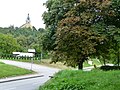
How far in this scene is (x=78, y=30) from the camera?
23688 mm

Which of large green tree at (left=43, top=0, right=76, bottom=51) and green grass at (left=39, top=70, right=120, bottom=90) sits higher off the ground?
large green tree at (left=43, top=0, right=76, bottom=51)

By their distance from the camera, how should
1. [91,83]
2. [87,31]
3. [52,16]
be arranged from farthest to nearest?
[52,16], [87,31], [91,83]

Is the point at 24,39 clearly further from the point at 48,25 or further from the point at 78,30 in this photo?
the point at 78,30

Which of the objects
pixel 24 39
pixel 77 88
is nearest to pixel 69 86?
pixel 77 88

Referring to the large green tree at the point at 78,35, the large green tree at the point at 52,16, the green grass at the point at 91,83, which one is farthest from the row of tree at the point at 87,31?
the green grass at the point at 91,83

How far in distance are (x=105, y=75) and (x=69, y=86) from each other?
2.03m

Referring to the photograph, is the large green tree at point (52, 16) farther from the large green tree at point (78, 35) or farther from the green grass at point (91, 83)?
the green grass at point (91, 83)

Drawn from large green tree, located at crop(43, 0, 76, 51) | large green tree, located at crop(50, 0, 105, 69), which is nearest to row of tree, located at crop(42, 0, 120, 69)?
large green tree, located at crop(50, 0, 105, 69)

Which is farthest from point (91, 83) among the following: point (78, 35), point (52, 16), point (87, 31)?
point (52, 16)

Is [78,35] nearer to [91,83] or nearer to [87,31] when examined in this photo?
[87,31]

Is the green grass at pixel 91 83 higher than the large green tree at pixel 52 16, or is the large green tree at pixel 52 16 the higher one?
the large green tree at pixel 52 16

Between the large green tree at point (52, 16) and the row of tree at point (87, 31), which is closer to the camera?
the row of tree at point (87, 31)

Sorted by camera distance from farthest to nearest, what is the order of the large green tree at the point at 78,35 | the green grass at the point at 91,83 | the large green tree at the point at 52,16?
the large green tree at the point at 52,16 → the large green tree at the point at 78,35 → the green grass at the point at 91,83

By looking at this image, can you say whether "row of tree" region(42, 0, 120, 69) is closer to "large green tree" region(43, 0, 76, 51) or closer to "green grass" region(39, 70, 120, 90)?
"large green tree" region(43, 0, 76, 51)
